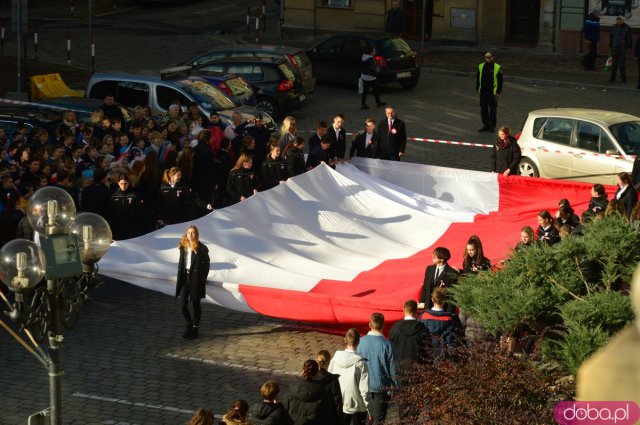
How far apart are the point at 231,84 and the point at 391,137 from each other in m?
6.55

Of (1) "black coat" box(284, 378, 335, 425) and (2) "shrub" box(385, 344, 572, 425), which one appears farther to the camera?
(1) "black coat" box(284, 378, 335, 425)

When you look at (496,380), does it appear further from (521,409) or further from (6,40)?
(6,40)

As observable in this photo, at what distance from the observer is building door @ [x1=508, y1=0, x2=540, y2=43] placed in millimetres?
37594

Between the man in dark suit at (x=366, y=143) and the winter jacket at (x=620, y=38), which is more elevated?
the winter jacket at (x=620, y=38)

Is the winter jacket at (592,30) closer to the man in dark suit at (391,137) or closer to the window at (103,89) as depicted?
the man in dark suit at (391,137)

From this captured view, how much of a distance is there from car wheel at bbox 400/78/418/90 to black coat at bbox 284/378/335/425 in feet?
70.8

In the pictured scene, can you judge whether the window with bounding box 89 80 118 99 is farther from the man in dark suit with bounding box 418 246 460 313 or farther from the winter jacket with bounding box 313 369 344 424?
the winter jacket with bounding box 313 369 344 424

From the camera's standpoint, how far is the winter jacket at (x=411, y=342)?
431 inches

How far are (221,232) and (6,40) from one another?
25.5 m

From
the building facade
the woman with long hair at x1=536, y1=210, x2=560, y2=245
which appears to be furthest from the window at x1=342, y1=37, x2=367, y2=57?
the woman with long hair at x1=536, y1=210, x2=560, y2=245

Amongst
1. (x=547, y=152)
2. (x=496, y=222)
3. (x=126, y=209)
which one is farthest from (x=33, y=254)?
(x=547, y=152)

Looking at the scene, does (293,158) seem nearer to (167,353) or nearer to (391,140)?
(391,140)

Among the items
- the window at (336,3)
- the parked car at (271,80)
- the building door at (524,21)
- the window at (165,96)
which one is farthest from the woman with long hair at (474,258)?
the window at (336,3)

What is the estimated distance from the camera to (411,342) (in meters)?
11.0
